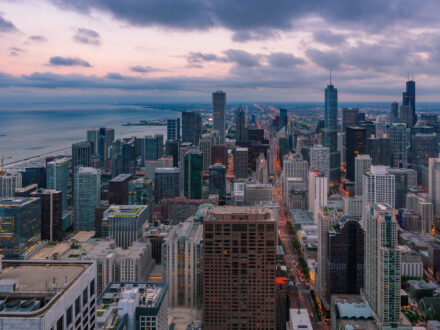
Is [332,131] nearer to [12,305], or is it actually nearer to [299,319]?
[299,319]

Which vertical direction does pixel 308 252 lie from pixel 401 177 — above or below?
below

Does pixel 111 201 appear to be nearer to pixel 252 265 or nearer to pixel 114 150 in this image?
pixel 114 150

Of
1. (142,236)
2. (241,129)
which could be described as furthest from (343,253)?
(241,129)

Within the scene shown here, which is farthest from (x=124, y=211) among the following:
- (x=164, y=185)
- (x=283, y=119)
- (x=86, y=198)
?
(x=283, y=119)

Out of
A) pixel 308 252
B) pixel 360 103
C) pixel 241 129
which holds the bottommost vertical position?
pixel 308 252

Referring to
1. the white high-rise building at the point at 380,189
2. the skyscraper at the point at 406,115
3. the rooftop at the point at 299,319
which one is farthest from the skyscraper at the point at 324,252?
the skyscraper at the point at 406,115

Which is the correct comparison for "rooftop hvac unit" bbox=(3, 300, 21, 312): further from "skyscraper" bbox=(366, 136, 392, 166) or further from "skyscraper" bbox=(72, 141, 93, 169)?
"skyscraper" bbox=(366, 136, 392, 166)

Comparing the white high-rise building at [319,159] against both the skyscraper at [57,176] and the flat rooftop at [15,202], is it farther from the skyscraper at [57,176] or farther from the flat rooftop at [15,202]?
the flat rooftop at [15,202]
